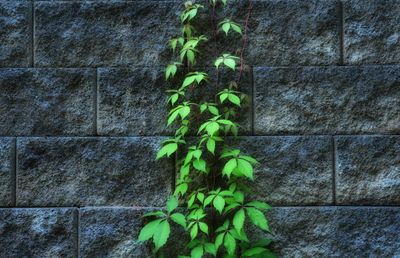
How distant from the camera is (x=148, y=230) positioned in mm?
3115

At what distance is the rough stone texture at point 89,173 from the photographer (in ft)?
11.0

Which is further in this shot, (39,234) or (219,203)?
(39,234)

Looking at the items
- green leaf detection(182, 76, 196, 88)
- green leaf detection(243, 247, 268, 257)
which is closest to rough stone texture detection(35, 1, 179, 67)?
green leaf detection(182, 76, 196, 88)

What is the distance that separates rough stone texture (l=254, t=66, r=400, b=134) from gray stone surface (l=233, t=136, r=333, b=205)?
3.5 inches

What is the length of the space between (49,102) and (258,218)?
170 cm

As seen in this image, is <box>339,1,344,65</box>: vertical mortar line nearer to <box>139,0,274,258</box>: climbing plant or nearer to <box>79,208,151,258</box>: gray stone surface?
<box>139,0,274,258</box>: climbing plant

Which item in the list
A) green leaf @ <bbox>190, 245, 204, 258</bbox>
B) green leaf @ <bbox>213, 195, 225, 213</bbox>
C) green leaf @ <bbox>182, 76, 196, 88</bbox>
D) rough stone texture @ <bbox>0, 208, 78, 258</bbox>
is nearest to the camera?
green leaf @ <bbox>213, 195, 225, 213</bbox>

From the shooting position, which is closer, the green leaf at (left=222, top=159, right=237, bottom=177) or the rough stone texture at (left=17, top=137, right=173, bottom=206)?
the green leaf at (left=222, top=159, right=237, bottom=177)

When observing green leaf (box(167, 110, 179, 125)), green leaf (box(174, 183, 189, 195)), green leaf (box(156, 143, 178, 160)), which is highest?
green leaf (box(167, 110, 179, 125))

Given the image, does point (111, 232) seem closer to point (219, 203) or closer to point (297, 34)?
point (219, 203)

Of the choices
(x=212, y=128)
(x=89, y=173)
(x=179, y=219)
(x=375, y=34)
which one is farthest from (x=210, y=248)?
(x=375, y=34)

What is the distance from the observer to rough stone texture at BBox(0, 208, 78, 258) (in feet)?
10.8

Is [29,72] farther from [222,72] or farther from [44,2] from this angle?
[222,72]

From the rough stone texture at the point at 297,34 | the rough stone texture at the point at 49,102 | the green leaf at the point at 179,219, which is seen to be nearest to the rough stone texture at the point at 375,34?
the rough stone texture at the point at 297,34
